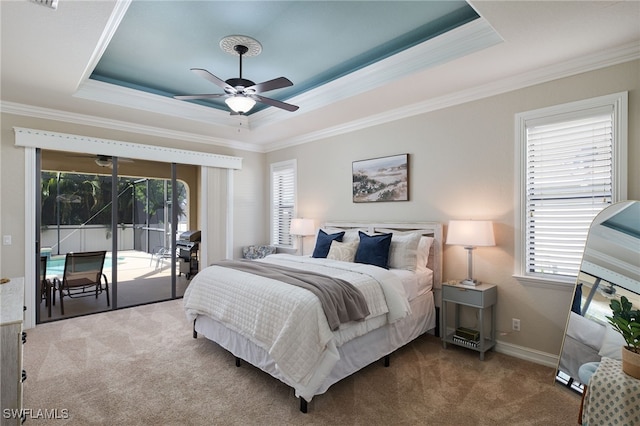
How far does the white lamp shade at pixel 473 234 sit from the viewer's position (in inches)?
127

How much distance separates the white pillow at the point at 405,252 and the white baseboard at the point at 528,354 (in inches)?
45.6

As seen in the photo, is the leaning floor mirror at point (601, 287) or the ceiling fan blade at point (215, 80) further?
the ceiling fan blade at point (215, 80)

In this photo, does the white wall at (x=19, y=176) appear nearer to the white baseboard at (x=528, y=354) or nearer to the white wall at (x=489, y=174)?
the white wall at (x=489, y=174)

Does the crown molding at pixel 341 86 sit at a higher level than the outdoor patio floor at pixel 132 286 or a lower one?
higher

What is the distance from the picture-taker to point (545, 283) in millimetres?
3129

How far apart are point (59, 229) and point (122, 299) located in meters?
1.33

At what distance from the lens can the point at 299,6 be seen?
2668 millimetres

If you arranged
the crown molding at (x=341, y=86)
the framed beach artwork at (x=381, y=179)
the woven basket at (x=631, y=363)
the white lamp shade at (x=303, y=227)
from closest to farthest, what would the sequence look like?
the woven basket at (x=631, y=363) → the crown molding at (x=341, y=86) → the framed beach artwork at (x=381, y=179) → the white lamp shade at (x=303, y=227)

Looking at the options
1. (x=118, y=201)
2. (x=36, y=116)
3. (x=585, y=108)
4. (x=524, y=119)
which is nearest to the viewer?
(x=585, y=108)

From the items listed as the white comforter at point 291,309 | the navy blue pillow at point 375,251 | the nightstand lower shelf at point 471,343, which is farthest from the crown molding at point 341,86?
the nightstand lower shelf at point 471,343

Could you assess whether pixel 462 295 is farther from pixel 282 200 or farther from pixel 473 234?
pixel 282 200

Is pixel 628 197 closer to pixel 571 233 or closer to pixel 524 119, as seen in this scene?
pixel 571 233

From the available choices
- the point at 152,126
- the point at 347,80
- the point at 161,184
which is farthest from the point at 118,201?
the point at 347,80

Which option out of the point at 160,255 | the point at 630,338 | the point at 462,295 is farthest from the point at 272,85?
the point at 160,255
